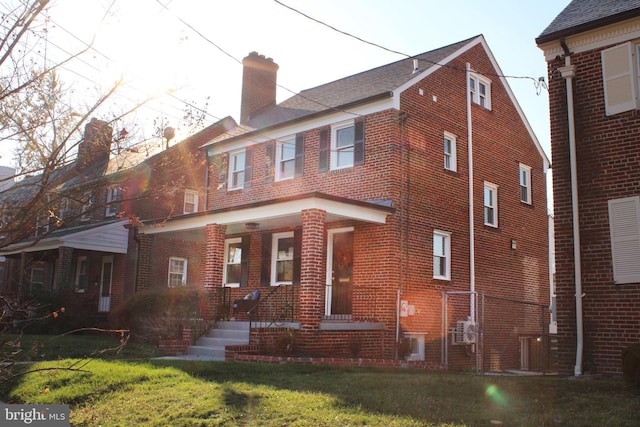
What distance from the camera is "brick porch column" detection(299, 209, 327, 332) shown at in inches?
523

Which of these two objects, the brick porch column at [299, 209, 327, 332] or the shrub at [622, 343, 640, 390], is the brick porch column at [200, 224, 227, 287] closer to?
the brick porch column at [299, 209, 327, 332]

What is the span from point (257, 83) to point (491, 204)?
9845mm

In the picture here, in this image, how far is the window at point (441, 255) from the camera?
16656mm

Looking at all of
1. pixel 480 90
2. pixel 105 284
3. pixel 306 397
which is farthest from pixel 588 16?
pixel 105 284

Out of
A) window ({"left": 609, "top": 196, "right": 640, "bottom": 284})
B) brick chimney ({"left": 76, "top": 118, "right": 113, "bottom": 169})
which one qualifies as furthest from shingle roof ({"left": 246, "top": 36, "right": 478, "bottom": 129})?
brick chimney ({"left": 76, "top": 118, "right": 113, "bottom": 169})

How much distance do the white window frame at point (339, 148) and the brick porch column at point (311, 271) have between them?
10.7ft

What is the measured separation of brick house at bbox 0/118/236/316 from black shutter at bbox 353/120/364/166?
4.17 metres

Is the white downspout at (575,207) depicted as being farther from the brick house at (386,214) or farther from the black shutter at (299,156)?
the black shutter at (299,156)

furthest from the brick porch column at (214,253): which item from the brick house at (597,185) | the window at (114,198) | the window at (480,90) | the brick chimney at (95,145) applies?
the brick chimney at (95,145)

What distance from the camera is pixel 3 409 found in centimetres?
784

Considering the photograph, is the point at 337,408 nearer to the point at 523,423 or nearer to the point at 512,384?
the point at 523,423

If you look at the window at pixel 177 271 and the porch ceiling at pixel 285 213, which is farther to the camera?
the window at pixel 177 271

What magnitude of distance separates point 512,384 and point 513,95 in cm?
1370

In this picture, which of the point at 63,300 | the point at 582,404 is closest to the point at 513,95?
the point at 582,404
